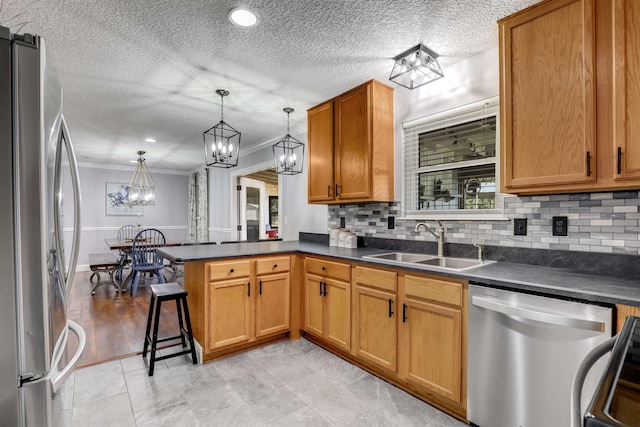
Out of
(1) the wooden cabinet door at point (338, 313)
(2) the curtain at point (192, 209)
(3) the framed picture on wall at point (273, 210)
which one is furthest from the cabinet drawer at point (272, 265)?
(3) the framed picture on wall at point (273, 210)

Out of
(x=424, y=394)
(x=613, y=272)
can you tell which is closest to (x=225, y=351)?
(x=424, y=394)

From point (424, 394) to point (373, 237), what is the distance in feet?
4.56

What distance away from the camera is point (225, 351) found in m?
2.63

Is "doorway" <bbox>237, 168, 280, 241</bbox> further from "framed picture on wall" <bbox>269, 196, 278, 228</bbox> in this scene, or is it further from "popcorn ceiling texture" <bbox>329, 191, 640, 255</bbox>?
"popcorn ceiling texture" <bbox>329, 191, 640, 255</bbox>

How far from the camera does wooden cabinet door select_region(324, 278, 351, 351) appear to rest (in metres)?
2.51

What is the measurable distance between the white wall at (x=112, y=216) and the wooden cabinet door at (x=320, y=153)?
17.0 ft

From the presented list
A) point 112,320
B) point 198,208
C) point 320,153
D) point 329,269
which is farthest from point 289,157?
point 198,208

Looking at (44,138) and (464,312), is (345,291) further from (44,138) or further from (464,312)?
(44,138)

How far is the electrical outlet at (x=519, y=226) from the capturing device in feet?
6.88

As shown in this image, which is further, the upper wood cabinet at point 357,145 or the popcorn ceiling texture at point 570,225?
the upper wood cabinet at point 357,145

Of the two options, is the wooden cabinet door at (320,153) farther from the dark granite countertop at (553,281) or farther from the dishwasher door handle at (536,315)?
the dishwasher door handle at (536,315)

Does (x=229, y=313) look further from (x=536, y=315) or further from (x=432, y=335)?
(x=536, y=315)

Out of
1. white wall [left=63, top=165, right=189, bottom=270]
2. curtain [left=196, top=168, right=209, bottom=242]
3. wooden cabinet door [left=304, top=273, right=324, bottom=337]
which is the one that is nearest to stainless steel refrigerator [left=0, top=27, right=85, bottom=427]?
wooden cabinet door [left=304, top=273, right=324, bottom=337]

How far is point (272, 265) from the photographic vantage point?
9.25ft
